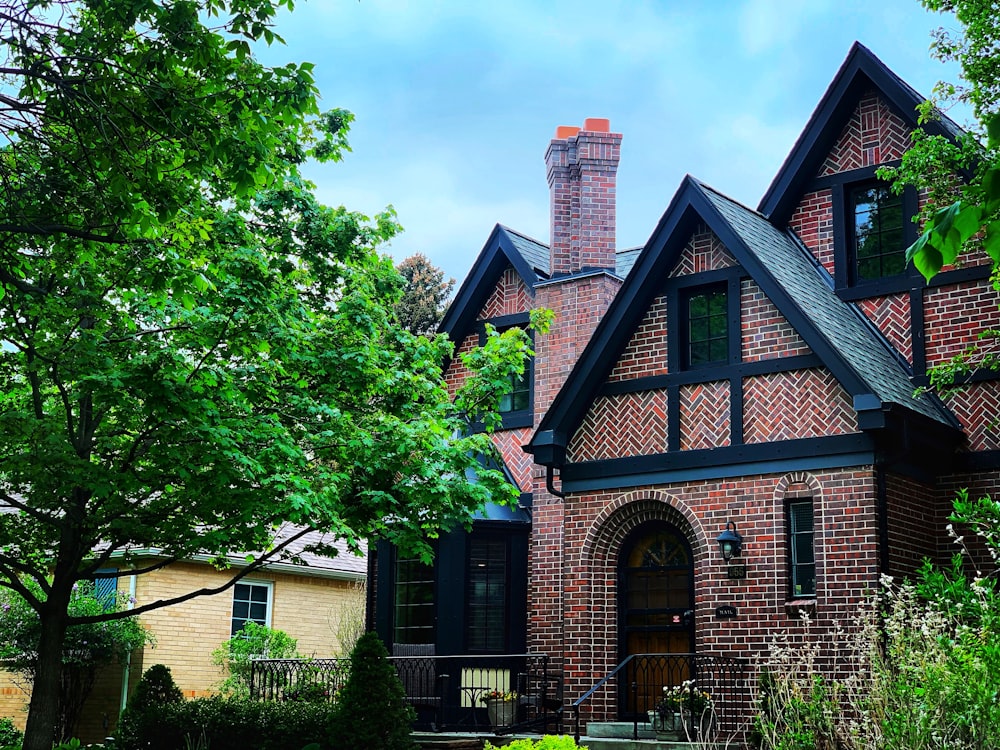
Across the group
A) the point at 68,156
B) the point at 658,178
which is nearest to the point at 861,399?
the point at 68,156

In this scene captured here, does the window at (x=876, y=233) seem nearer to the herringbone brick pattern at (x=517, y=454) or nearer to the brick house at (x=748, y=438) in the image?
the brick house at (x=748, y=438)

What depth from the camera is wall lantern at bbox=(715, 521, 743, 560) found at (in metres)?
14.1

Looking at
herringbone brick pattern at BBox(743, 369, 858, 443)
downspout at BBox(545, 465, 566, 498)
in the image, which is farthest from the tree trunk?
herringbone brick pattern at BBox(743, 369, 858, 443)

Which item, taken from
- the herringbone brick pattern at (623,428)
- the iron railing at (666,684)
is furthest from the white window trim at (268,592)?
the iron railing at (666,684)

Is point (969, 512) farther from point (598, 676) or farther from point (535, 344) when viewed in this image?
point (535, 344)

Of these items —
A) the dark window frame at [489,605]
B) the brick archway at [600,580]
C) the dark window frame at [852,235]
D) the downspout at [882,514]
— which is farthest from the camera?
the dark window frame at [489,605]

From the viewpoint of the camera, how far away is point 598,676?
15.1m

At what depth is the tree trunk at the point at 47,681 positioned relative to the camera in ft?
42.5

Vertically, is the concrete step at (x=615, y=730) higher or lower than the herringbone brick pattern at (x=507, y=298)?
lower

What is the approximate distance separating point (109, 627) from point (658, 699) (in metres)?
10.1

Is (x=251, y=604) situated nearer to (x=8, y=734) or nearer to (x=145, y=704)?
(x=8, y=734)

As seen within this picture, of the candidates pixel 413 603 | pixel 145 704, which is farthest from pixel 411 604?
pixel 145 704

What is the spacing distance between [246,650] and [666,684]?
9615 mm

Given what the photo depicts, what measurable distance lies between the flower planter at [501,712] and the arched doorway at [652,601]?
193cm
